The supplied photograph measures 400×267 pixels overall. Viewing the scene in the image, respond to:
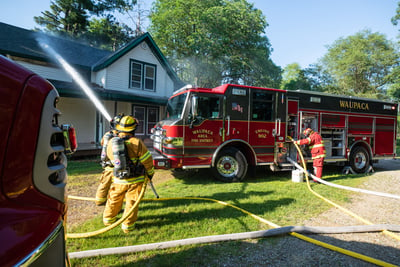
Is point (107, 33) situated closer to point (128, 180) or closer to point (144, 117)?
point (144, 117)

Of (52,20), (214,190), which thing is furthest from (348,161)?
(52,20)

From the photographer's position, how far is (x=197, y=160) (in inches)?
231

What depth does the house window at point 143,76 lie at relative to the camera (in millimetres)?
13289

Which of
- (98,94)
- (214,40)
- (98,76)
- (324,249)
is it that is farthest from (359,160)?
(214,40)

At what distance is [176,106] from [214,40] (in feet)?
48.8

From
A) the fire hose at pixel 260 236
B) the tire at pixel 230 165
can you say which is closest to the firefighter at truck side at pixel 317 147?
the tire at pixel 230 165

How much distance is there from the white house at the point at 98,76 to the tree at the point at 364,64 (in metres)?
29.1

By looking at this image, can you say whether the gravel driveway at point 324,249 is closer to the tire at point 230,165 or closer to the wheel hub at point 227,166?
the tire at point 230,165

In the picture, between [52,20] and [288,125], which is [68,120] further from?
[52,20]

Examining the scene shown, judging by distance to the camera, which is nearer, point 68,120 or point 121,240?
point 121,240

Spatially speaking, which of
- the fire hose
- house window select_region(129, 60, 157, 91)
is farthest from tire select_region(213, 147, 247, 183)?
house window select_region(129, 60, 157, 91)

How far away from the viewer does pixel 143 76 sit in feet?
44.5

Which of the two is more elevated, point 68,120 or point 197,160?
point 68,120

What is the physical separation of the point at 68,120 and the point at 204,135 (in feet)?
29.3
